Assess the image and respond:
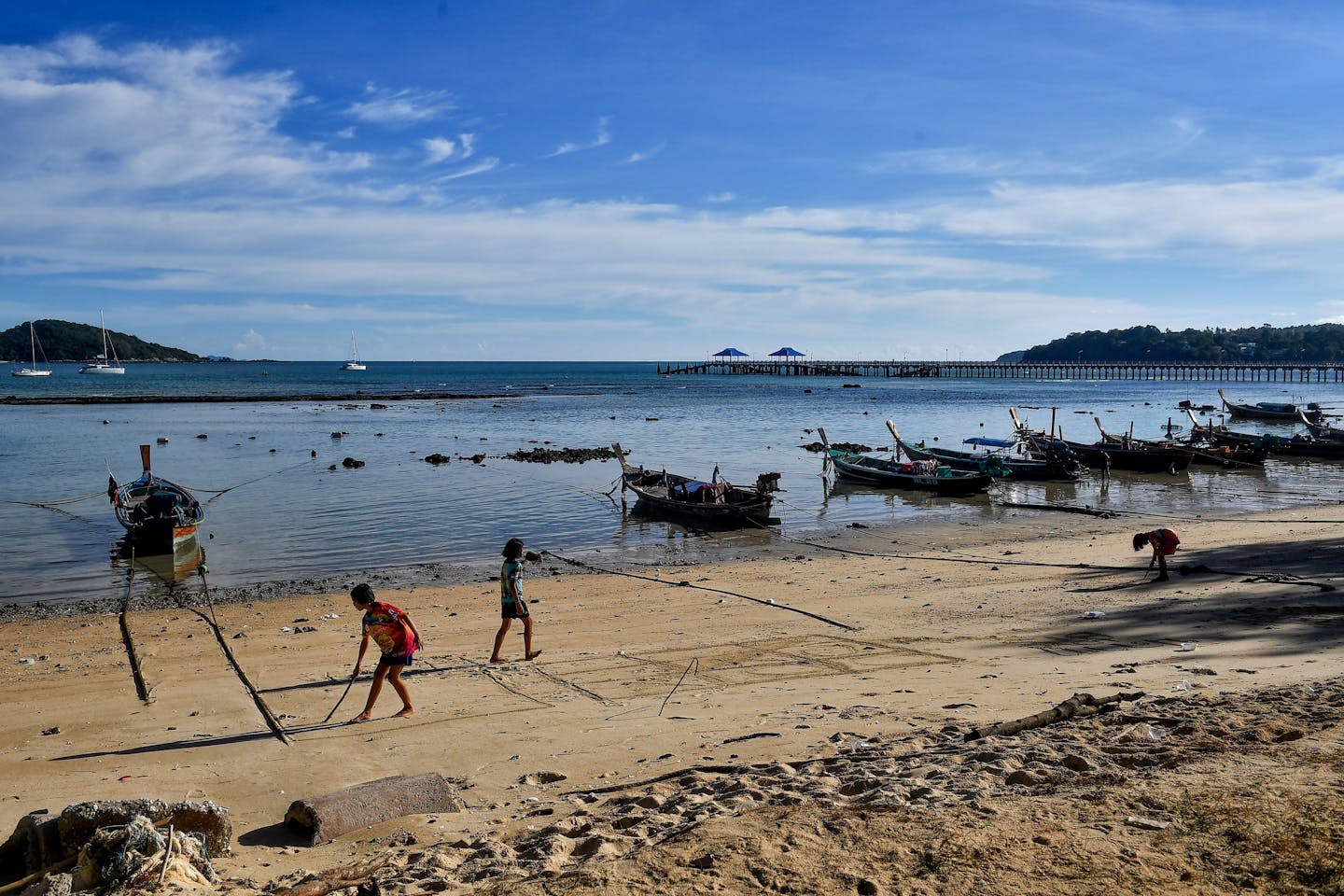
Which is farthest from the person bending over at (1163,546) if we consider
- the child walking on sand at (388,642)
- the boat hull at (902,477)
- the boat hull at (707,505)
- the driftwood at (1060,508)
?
the boat hull at (902,477)

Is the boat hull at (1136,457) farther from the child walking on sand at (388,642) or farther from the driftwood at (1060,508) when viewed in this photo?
the child walking on sand at (388,642)

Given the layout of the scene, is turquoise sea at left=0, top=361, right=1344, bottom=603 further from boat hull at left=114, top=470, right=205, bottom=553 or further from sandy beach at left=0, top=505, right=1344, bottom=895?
sandy beach at left=0, top=505, right=1344, bottom=895

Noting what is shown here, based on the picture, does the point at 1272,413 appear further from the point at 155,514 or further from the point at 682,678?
the point at 155,514

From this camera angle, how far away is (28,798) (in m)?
7.75

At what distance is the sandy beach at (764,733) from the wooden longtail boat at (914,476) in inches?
615

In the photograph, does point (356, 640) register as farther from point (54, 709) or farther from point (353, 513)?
point (353, 513)

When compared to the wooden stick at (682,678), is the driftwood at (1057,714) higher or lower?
higher

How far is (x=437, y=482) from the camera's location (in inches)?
1406

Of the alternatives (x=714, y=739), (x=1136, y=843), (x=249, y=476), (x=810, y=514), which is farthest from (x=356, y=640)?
(x=249, y=476)

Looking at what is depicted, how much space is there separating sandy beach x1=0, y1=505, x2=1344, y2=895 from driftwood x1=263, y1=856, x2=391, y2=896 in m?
0.15

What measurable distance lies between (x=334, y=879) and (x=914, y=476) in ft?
101

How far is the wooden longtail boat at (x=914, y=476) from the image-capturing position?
1315 inches

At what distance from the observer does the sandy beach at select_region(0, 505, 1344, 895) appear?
5.78m

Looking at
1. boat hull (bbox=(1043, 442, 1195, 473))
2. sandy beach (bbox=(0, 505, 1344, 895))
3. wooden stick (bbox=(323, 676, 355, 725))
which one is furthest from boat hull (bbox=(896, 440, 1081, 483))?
wooden stick (bbox=(323, 676, 355, 725))
